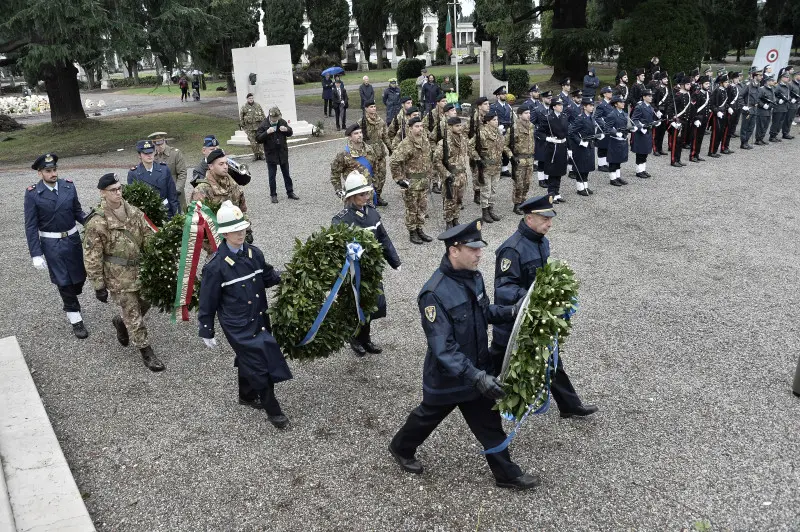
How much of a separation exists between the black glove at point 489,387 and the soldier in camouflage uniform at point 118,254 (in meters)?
4.05

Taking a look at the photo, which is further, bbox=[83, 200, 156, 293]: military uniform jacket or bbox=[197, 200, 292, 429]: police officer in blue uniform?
bbox=[83, 200, 156, 293]: military uniform jacket

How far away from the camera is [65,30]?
19.8 metres

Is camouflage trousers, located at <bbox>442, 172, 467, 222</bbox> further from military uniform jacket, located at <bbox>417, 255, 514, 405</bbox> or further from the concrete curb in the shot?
the concrete curb

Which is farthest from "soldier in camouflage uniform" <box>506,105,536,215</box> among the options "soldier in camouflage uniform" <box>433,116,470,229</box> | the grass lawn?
Result: the grass lawn

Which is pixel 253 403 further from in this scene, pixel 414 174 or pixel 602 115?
pixel 602 115

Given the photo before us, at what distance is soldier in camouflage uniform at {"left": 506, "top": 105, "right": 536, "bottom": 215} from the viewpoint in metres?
11.9

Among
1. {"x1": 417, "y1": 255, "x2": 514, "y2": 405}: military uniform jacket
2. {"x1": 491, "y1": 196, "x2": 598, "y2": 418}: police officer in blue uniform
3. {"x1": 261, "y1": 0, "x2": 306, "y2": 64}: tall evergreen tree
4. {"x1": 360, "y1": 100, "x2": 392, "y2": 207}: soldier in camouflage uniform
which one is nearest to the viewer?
{"x1": 417, "y1": 255, "x2": 514, "y2": 405}: military uniform jacket

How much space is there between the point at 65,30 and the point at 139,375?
1702 centimetres

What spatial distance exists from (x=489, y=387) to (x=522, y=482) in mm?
1057

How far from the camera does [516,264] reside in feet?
17.1

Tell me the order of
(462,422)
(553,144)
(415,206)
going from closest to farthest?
1. (462,422)
2. (415,206)
3. (553,144)

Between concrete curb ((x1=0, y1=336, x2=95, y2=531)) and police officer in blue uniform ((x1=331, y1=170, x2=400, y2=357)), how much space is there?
2.91 metres

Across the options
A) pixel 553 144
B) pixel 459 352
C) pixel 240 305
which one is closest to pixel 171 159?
pixel 240 305

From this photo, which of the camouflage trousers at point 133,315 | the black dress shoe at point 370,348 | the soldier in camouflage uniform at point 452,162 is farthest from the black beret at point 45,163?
the soldier in camouflage uniform at point 452,162
